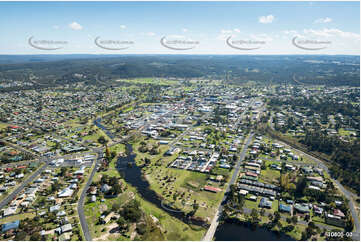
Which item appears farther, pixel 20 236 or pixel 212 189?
pixel 212 189

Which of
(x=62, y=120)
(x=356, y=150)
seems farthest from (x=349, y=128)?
(x=62, y=120)

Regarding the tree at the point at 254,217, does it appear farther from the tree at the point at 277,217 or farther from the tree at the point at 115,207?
the tree at the point at 115,207

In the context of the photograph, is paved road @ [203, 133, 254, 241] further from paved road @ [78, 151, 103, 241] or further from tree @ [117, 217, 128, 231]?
paved road @ [78, 151, 103, 241]

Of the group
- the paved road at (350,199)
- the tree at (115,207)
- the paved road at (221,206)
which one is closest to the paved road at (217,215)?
the paved road at (221,206)

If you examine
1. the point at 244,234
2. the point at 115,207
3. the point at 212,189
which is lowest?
the point at 244,234

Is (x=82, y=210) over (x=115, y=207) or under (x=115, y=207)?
under

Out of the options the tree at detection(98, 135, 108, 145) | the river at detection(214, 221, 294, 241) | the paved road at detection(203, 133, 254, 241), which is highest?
the tree at detection(98, 135, 108, 145)

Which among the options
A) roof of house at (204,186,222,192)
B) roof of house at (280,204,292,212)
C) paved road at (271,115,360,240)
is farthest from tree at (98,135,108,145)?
paved road at (271,115,360,240)

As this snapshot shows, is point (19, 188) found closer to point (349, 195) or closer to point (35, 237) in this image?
point (35, 237)

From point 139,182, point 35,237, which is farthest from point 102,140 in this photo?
point 35,237

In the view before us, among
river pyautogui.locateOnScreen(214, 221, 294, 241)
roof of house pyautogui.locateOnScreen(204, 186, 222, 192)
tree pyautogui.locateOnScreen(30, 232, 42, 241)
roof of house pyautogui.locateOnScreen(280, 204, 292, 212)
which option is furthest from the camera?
roof of house pyautogui.locateOnScreen(204, 186, 222, 192)

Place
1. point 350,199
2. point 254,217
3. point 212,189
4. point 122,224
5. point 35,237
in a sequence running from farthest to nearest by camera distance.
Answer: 1. point 212,189
2. point 350,199
3. point 254,217
4. point 122,224
5. point 35,237

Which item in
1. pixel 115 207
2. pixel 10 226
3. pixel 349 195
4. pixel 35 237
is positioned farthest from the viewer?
pixel 349 195
